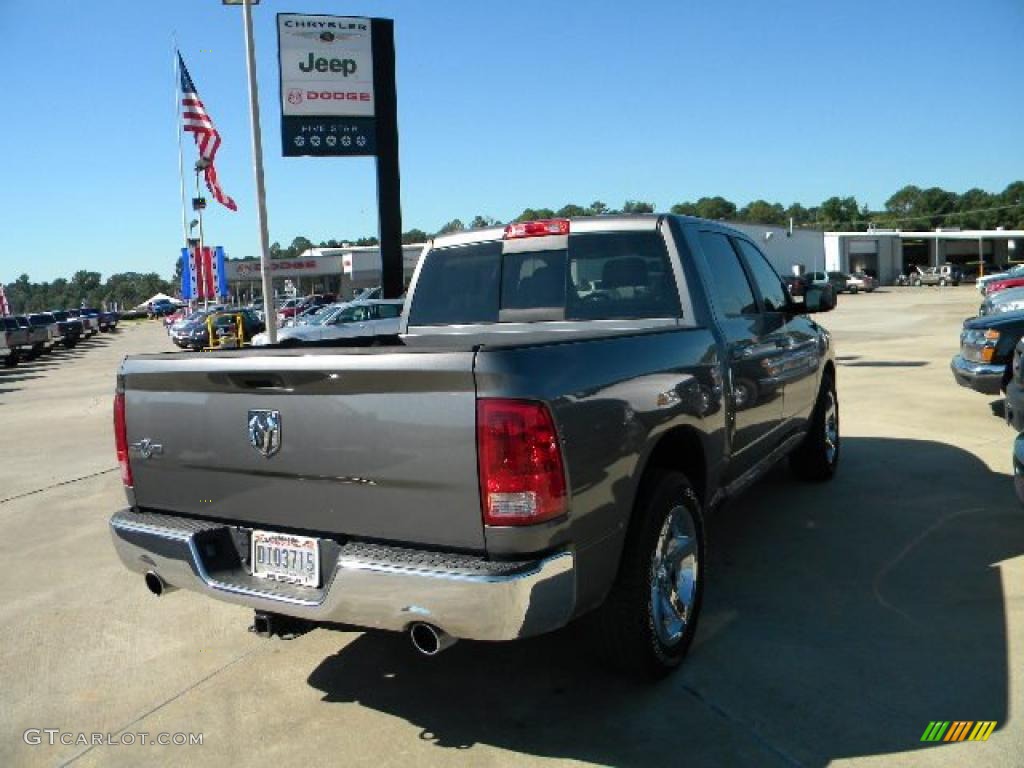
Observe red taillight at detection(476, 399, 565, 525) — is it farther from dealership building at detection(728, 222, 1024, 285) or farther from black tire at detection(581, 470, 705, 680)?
dealership building at detection(728, 222, 1024, 285)

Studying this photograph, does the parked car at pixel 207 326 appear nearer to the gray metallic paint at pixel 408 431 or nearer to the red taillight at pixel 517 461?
the gray metallic paint at pixel 408 431

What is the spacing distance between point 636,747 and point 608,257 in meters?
2.35

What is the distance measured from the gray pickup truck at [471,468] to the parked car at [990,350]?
5.20 metres

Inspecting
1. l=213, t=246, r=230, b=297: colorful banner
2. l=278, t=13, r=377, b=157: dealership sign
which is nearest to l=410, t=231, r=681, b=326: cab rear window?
l=278, t=13, r=377, b=157: dealership sign

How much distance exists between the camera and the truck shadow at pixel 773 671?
2906 millimetres

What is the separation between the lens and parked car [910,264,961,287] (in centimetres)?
6141

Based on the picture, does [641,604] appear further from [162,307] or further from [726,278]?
[162,307]

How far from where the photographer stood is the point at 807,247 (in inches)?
2571

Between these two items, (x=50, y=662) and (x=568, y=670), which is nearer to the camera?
(x=568, y=670)

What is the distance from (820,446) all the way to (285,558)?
4.39 metres

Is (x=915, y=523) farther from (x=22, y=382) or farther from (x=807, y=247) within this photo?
(x=807, y=247)

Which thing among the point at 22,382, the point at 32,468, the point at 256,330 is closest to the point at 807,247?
the point at 256,330

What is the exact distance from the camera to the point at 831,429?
6305 millimetres

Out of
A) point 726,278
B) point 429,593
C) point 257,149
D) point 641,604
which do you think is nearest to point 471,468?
point 429,593
